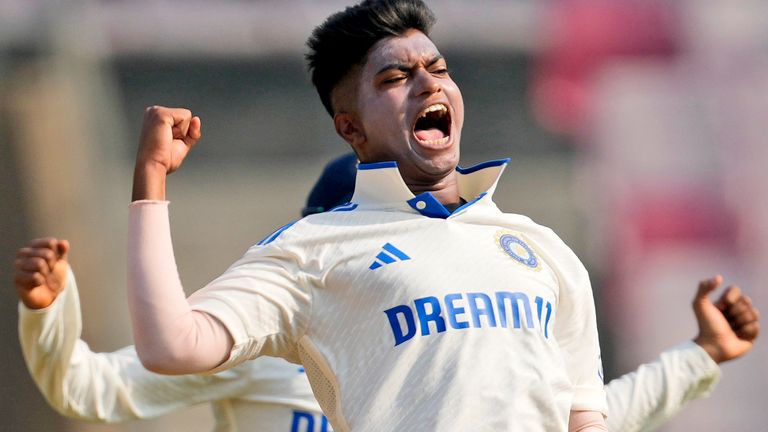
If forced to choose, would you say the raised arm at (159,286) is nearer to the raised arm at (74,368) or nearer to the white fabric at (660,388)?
the raised arm at (74,368)

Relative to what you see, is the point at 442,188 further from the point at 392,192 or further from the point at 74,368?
the point at 74,368

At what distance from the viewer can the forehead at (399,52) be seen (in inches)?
96.0

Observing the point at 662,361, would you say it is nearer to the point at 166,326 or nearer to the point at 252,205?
the point at 166,326

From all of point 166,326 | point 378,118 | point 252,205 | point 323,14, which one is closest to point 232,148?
point 252,205

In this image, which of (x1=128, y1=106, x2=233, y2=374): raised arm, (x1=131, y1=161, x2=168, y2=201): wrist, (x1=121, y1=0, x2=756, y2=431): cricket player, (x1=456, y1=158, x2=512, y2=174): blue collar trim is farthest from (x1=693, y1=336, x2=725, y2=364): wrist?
(x1=131, y1=161, x2=168, y2=201): wrist

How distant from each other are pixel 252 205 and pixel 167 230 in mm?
3930

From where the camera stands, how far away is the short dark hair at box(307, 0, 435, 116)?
2486mm

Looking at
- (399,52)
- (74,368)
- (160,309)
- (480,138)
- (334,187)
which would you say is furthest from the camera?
(480,138)

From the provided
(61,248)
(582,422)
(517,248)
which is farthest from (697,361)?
(61,248)

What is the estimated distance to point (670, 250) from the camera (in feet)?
20.6

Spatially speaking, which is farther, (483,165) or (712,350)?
(712,350)

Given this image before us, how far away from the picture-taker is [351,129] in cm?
249

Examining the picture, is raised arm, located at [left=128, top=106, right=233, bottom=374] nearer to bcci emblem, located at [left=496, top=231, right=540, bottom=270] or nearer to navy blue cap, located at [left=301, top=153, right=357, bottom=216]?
bcci emblem, located at [left=496, top=231, right=540, bottom=270]

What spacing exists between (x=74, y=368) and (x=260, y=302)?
0.96 m
